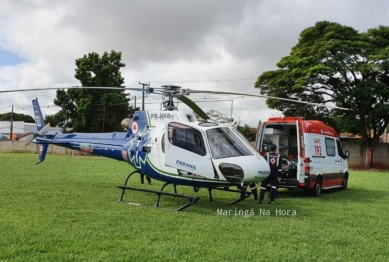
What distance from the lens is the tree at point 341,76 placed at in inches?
1097

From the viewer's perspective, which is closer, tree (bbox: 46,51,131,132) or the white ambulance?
the white ambulance

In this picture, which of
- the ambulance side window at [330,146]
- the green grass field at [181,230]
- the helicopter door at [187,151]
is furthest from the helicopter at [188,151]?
the ambulance side window at [330,146]

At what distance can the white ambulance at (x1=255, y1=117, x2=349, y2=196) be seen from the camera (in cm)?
1233

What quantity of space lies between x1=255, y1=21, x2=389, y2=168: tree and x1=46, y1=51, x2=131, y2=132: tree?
679 inches

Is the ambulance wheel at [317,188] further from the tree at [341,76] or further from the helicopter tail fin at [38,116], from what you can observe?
the tree at [341,76]

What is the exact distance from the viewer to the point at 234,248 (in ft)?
20.3

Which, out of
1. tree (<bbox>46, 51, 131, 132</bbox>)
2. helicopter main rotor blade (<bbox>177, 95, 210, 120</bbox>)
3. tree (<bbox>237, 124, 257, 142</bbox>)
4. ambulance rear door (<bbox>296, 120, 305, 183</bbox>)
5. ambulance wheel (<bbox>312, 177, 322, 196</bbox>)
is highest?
tree (<bbox>46, 51, 131, 132</bbox>)

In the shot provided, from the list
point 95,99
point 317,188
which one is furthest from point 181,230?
point 95,99

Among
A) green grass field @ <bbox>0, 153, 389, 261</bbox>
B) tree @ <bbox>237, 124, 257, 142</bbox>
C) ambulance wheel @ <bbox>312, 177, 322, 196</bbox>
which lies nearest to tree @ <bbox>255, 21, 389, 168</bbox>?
tree @ <bbox>237, 124, 257, 142</bbox>

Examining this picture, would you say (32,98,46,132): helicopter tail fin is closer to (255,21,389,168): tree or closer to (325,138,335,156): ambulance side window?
(325,138,335,156): ambulance side window

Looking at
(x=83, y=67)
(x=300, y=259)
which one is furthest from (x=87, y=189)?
(x=83, y=67)

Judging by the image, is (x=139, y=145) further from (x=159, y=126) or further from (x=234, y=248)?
(x=234, y=248)

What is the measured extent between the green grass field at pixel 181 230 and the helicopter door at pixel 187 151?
93 cm

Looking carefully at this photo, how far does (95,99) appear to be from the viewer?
42500 mm
